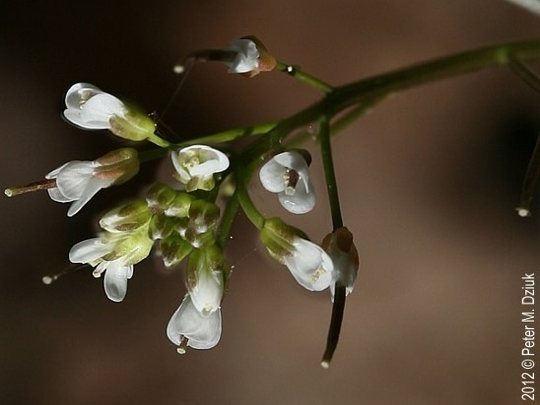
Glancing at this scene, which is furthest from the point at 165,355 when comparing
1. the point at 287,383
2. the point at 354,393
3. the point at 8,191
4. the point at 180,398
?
the point at 8,191

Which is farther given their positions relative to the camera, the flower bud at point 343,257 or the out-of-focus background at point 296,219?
the out-of-focus background at point 296,219

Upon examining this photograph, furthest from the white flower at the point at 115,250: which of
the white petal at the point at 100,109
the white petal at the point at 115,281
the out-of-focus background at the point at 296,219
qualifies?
the out-of-focus background at the point at 296,219

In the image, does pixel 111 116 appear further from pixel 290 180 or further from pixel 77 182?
pixel 290 180

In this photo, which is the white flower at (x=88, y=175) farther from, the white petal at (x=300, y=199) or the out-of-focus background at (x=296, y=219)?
the out-of-focus background at (x=296, y=219)

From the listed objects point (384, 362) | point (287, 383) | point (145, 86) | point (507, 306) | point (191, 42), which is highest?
point (191, 42)

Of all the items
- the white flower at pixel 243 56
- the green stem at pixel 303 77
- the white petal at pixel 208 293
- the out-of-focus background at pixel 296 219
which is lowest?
the out-of-focus background at pixel 296 219

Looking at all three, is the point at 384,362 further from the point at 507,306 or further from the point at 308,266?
the point at 308,266

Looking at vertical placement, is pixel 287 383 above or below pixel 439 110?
below
